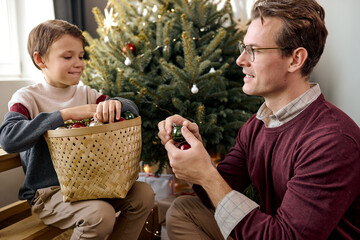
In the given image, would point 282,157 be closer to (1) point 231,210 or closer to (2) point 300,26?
(1) point 231,210

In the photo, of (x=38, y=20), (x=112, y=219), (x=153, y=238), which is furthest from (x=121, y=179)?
(x=38, y=20)

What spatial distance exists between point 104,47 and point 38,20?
2.33 ft

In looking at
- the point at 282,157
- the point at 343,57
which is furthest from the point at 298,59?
the point at 343,57

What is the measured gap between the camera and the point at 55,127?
4.31ft

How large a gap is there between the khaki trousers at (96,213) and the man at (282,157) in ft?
0.67

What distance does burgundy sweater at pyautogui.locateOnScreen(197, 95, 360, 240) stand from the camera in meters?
0.90

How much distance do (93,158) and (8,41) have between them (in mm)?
1704

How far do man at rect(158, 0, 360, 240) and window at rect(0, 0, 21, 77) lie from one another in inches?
66.1

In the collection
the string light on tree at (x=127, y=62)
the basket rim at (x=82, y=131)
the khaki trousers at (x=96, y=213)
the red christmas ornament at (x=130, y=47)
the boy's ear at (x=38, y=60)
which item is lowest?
the khaki trousers at (x=96, y=213)

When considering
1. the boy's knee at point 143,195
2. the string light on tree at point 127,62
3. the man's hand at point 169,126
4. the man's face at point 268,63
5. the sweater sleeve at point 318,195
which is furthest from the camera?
the string light on tree at point 127,62

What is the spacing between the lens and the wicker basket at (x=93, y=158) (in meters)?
1.20

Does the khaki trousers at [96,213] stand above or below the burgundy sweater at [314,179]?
below

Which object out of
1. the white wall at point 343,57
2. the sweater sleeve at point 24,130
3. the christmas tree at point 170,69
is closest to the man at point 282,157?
the sweater sleeve at point 24,130

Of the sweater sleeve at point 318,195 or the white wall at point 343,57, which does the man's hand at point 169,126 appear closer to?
the sweater sleeve at point 318,195
